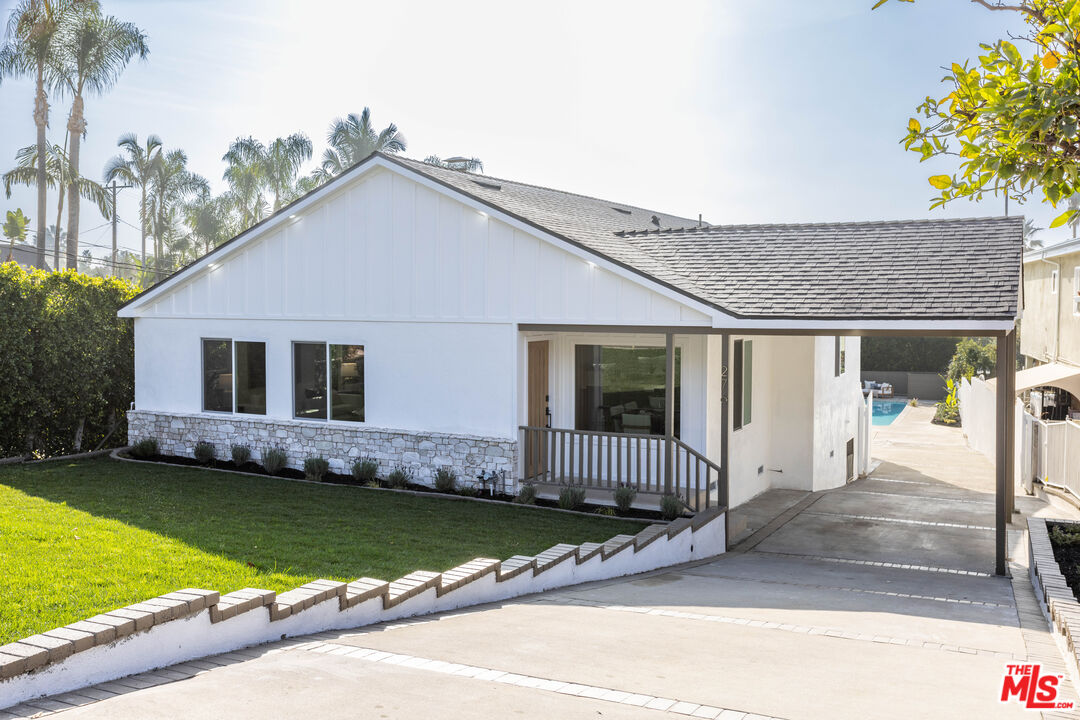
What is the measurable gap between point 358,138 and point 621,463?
44.3m

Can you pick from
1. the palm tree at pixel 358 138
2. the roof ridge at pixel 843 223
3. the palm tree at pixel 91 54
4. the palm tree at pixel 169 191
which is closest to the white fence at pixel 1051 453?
the roof ridge at pixel 843 223

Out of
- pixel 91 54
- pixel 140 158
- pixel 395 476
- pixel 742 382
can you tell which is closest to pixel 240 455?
pixel 395 476

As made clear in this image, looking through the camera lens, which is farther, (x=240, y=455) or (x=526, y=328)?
(x=240, y=455)

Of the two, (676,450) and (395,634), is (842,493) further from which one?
(395,634)

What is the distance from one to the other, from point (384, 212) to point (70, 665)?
1014 cm

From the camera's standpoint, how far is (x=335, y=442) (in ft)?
48.3

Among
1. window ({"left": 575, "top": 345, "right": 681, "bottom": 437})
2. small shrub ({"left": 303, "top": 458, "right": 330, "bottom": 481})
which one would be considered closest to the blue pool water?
window ({"left": 575, "top": 345, "right": 681, "bottom": 437})

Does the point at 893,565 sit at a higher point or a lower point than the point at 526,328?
lower

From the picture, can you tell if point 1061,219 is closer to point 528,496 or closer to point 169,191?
point 528,496

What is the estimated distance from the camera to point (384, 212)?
14.1m

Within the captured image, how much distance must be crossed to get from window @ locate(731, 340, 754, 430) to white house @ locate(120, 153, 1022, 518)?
6 cm

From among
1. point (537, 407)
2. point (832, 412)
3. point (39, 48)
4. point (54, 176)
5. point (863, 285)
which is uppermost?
point (39, 48)

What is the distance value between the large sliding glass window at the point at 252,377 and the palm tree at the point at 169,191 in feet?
163

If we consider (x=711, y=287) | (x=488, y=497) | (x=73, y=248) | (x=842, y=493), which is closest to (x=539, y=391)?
(x=488, y=497)
